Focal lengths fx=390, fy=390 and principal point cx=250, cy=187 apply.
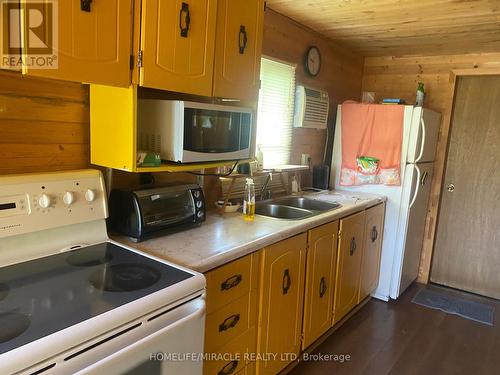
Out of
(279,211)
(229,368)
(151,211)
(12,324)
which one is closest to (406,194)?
(279,211)

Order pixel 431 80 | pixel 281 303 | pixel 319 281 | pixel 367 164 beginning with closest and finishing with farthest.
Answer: pixel 281 303 < pixel 319 281 < pixel 367 164 < pixel 431 80

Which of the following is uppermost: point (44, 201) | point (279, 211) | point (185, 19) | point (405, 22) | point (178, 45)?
point (405, 22)

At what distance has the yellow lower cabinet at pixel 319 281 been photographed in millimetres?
2234

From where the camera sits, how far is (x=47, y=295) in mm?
1128

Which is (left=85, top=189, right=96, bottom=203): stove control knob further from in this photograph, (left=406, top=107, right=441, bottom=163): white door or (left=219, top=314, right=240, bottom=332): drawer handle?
(left=406, top=107, right=441, bottom=163): white door

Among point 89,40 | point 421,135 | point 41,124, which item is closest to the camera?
point 89,40

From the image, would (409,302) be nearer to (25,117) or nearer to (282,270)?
(282,270)

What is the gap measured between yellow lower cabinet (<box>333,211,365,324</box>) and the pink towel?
20.3 inches

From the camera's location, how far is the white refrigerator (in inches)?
118

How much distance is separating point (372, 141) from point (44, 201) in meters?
2.52

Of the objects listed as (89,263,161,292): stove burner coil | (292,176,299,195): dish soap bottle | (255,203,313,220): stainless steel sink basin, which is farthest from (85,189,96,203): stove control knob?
(292,176,299,195): dish soap bottle

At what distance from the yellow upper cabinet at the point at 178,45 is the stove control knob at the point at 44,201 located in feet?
1.72

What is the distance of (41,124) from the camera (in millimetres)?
1485

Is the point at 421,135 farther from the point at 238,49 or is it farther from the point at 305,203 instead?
the point at 238,49
